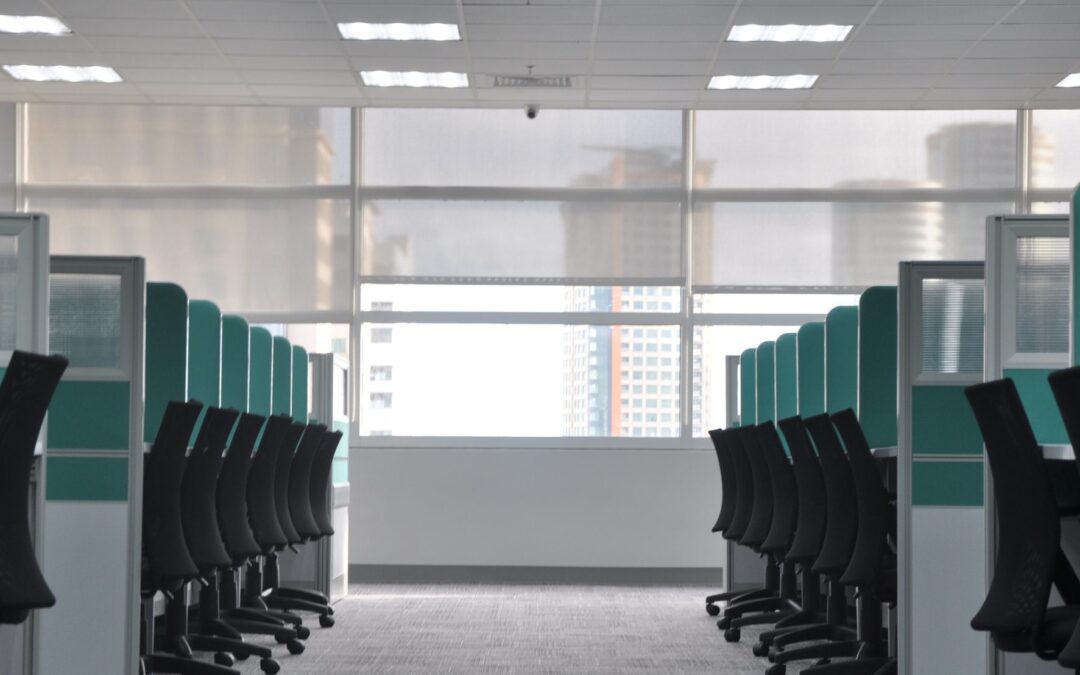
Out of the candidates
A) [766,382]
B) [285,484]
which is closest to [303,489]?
[285,484]

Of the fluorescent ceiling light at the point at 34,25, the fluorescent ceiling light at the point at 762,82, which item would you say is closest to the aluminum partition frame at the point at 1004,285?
the fluorescent ceiling light at the point at 762,82

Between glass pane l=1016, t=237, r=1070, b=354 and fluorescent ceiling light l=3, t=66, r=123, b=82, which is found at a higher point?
fluorescent ceiling light l=3, t=66, r=123, b=82

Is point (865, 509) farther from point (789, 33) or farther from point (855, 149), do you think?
point (855, 149)

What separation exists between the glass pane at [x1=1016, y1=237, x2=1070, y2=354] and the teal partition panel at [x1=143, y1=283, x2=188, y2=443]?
2.59m

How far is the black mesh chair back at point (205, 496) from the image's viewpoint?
3.96 metres

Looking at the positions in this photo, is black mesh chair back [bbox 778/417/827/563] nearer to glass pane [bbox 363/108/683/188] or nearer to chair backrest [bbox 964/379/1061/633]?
chair backrest [bbox 964/379/1061/633]

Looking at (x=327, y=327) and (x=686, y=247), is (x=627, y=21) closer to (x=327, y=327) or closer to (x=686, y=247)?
(x=686, y=247)

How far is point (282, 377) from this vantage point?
6.25 meters

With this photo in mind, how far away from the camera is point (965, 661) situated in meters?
3.77

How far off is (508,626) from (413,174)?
11.7ft

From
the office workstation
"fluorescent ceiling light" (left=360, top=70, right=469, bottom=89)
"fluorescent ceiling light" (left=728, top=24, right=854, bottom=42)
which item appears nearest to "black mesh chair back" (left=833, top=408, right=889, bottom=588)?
the office workstation

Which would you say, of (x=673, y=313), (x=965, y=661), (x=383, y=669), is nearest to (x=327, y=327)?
(x=673, y=313)

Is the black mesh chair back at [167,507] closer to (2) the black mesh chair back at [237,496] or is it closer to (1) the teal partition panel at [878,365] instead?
(2) the black mesh chair back at [237,496]

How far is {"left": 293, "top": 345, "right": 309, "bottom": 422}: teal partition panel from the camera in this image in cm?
654
